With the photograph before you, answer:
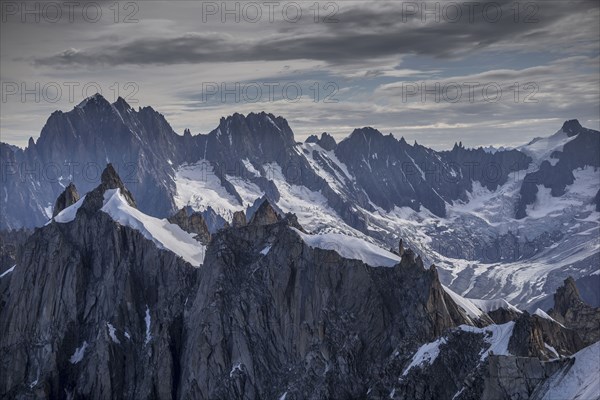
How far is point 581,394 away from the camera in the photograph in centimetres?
19288
